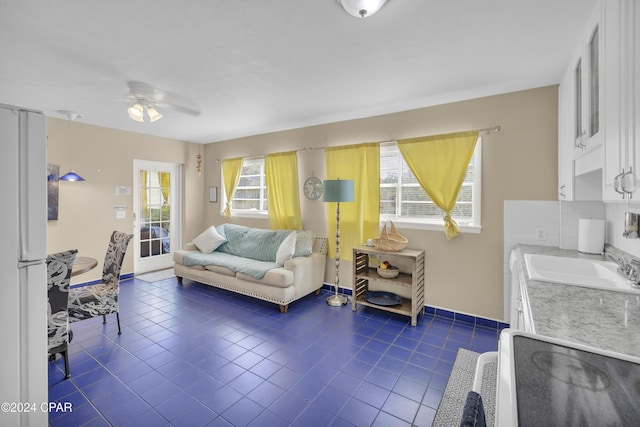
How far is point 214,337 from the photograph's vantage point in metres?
2.83

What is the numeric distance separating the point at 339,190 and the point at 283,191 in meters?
1.35

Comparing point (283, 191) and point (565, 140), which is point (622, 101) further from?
point (283, 191)

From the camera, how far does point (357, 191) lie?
378 centimetres

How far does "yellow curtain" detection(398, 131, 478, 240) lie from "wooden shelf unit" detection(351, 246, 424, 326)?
50 cm

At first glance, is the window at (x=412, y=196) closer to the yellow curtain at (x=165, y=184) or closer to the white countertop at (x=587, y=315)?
the white countertop at (x=587, y=315)

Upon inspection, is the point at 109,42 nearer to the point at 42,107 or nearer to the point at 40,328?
the point at 40,328

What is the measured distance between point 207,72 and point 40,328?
219 centimetres

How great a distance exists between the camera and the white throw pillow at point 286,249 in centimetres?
381

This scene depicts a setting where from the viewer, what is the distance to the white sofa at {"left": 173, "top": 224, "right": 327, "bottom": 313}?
11.3ft

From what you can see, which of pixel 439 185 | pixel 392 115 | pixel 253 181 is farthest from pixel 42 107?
pixel 439 185

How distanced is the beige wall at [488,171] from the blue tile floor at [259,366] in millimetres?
363

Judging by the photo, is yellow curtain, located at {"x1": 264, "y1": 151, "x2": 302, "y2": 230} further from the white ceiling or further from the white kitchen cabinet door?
the white kitchen cabinet door

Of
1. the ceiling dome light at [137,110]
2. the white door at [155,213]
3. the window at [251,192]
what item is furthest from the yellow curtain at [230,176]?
the ceiling dome light at [137,110]

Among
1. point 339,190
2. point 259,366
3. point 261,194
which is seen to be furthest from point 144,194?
point 259,366
